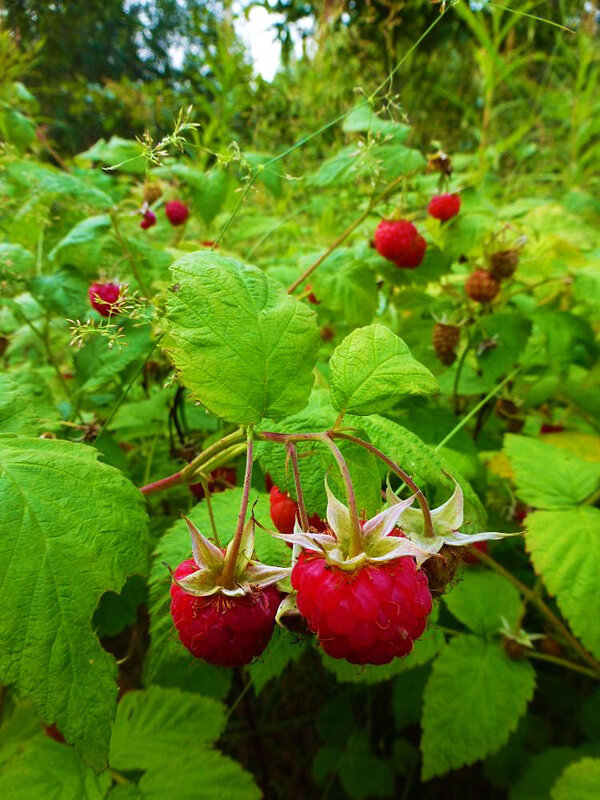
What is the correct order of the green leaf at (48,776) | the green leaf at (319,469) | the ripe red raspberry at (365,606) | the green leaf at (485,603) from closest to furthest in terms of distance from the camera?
the ripe red raspberry at (365,606) < the green leaf at (319,469) < the green leaf at (48,776) < the green leaf at (485,603)

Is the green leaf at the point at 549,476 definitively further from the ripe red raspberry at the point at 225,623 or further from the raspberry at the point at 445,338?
the ripe red raspberry at the point at 225,623

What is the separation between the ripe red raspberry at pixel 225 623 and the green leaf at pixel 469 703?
0.56m

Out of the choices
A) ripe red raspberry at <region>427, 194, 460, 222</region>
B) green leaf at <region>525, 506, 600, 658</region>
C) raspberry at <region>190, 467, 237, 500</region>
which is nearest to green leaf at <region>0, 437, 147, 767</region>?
raspberry at <region>190, 467, 237, 500</region>

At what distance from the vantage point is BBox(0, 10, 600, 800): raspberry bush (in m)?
0.45

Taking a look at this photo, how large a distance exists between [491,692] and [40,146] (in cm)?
187

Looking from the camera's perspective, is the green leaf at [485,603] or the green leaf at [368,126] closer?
the green leaf at [485,603]

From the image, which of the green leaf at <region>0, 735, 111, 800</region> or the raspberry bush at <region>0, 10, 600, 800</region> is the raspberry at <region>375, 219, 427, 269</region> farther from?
the green leaf at <region>0, 735, 111, 800</region>

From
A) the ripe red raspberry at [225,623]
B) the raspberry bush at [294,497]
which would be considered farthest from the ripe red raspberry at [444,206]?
the ripe red raspberry at [225,623]

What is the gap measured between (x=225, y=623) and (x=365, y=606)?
12 centimetres

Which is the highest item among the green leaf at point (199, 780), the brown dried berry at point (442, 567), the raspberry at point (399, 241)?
the raspberry at point (399, 241)

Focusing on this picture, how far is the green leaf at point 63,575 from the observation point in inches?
16.7

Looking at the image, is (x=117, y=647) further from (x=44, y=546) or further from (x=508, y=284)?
(x=508, y=284)

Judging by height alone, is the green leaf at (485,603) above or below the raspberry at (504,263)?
below

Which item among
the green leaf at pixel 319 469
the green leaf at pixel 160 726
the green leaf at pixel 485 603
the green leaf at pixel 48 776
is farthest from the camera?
the green leaf at pixel 485 603
